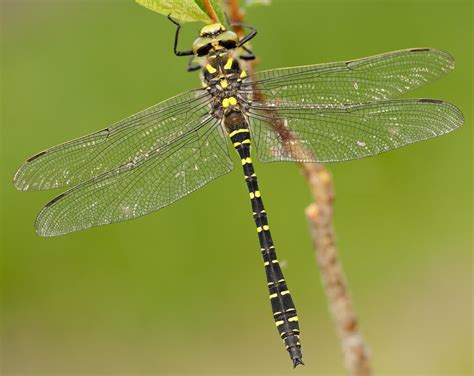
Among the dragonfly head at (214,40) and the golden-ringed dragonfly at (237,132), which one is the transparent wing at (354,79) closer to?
the golden-ringed dragonfly at (237,132)

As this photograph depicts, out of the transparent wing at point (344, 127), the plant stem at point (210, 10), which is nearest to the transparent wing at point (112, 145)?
the transparent wing at point (344, 127)

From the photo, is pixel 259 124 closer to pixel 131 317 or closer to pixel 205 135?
pixel 205 135

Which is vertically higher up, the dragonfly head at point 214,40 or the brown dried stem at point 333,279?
the dragonfly head at point 214,40

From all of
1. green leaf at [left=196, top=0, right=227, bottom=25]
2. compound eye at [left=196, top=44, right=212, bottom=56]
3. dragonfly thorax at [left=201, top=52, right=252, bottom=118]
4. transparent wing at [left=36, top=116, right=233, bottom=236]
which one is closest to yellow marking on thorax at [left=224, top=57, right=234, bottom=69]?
dragonfly thorax at [left=201, top=52, right=252, bottom=118]

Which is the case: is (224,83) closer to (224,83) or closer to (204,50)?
(224,83)

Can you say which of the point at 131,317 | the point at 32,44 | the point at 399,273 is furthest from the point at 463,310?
the point at 32,44

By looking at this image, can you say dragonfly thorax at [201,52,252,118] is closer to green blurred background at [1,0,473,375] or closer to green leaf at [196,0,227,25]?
green leaf at [196,0,227,25]
